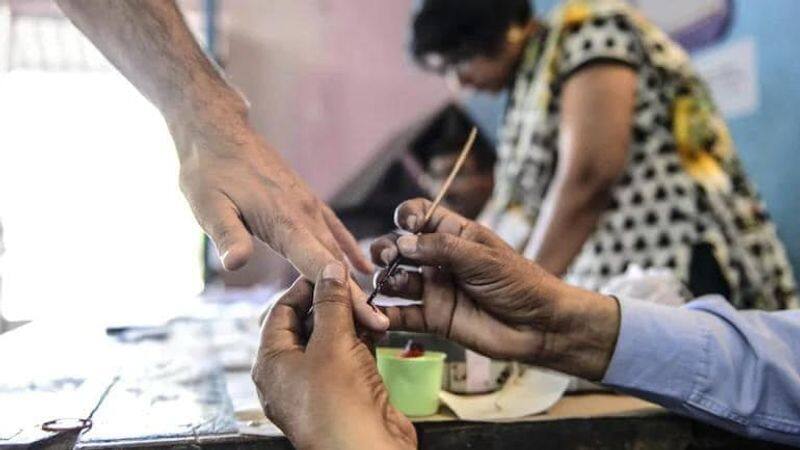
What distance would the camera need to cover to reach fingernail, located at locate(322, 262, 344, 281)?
2.45 feet

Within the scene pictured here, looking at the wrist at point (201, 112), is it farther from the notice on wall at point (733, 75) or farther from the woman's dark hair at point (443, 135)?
the woman's dark hair at point (443, 135)

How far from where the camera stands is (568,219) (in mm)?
1532

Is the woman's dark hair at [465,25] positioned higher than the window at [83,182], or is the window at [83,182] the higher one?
the woman's dark hair at [465,25]

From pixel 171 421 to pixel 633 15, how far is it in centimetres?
116

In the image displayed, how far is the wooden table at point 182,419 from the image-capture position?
74cm

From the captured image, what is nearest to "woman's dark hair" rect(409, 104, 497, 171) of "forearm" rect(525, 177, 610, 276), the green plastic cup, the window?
the window

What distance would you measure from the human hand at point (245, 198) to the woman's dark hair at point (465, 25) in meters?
0.85

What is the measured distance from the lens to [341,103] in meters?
3.71

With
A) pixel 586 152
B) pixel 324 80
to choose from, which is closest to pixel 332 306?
pixel 586 152

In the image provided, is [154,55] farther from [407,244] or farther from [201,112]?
[407,244]

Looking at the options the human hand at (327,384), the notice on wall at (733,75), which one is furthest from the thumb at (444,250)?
the notice on wall at (733,75)

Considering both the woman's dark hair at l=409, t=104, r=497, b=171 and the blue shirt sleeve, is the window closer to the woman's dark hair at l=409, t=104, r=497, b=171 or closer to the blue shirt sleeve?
the woman's dark hair at l=409, t=104, r=497, b=171

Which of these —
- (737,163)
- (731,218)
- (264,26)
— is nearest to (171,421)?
(731,218)

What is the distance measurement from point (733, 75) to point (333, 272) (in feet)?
4.90
